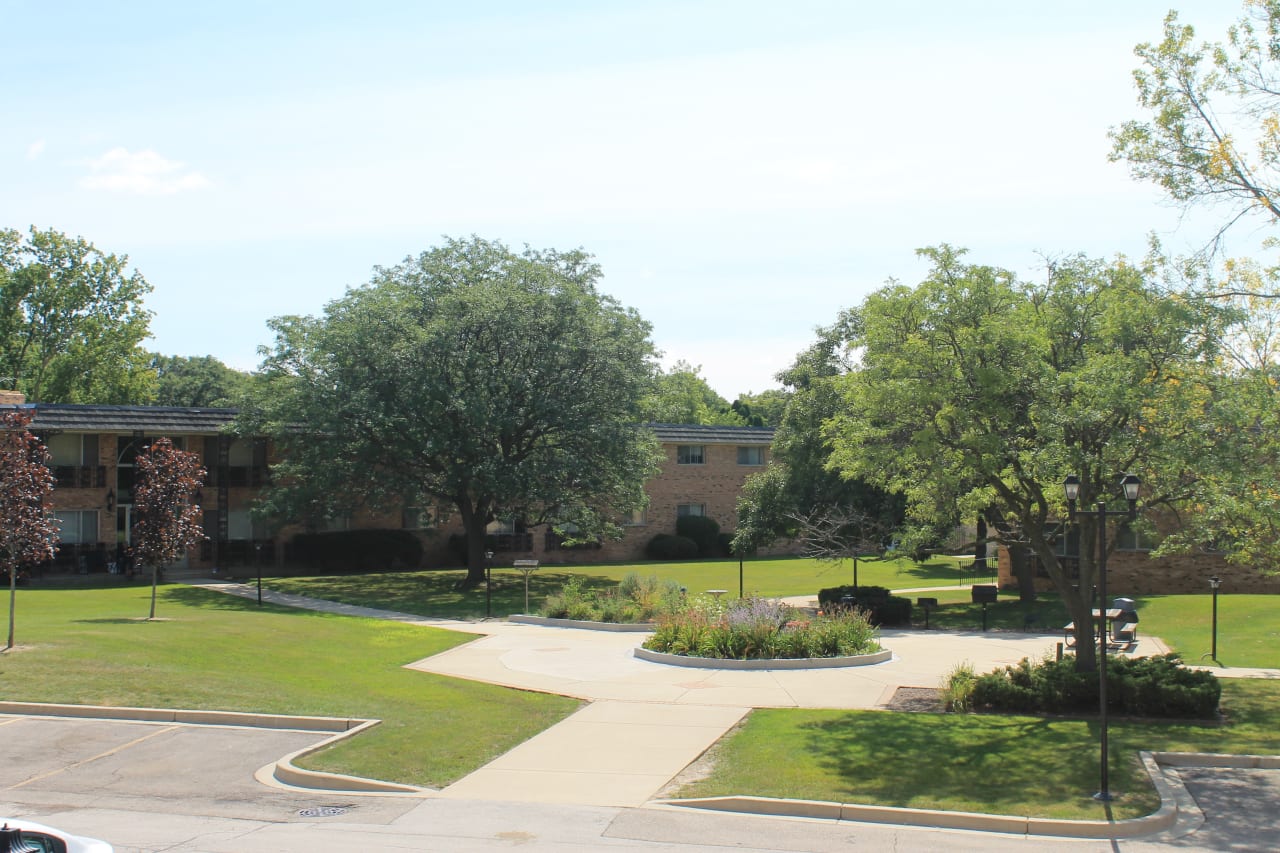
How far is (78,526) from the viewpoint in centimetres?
3903

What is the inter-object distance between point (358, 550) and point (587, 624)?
1891cm

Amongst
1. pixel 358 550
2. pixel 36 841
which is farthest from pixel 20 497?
pixel 358 550

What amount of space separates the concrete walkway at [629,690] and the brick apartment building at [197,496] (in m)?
13.7

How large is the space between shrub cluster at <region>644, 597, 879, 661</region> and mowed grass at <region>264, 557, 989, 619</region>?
7.23m

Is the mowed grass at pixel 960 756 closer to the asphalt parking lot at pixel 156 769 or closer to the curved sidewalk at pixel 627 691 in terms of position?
the curved sidewalk at pixel 627 691

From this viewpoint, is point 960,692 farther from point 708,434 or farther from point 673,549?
point 708,434

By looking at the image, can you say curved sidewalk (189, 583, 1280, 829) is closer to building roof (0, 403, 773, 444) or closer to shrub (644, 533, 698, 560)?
building roof (0, 403, 773, 444)

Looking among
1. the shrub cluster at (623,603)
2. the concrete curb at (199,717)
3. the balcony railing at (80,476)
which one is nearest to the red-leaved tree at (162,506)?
the shrub cluster at (623,603)

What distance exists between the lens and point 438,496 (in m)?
37.3

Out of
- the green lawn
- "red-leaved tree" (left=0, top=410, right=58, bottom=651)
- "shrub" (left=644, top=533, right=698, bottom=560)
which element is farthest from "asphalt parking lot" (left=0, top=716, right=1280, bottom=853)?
"shrub" (left=644, top=533, right=698, bottom=560)

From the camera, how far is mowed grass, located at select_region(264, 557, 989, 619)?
109 feet

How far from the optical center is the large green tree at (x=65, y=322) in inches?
2430

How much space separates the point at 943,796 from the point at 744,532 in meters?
23.0

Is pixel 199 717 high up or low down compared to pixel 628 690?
up
